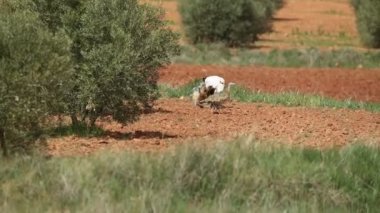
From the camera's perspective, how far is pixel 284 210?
753cm

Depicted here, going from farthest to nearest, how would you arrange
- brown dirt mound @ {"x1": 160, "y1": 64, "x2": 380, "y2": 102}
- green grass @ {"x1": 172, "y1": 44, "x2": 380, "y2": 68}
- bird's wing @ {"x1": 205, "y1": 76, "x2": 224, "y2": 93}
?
1. green grass @ {"x1": 172, "y1": 44, "x2": 380, "y2": 68}
2. brown dirt mound @ {"x1": 160, "y1": 64, "x2": 380, "y2": 102}
3. bird's wing @ {"x1": 205, "y1": 76, "x2": 224, "y2": 93}

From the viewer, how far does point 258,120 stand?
14.1 m

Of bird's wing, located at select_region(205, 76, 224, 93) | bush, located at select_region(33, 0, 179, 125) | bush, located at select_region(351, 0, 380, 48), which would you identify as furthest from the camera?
bush, located at select_region(351, 0, 380, 48)

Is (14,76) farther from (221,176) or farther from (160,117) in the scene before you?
(160,117)

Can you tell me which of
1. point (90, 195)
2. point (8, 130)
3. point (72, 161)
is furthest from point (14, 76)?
point (90, 195)

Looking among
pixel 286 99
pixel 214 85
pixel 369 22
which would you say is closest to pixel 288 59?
pixel 286 99

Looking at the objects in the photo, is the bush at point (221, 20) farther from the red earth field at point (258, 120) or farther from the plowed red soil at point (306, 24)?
the red earth field at point (258, 120)

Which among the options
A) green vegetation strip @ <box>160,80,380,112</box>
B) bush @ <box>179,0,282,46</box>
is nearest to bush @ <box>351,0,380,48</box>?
bush @ <box>179,0,282,46</box>

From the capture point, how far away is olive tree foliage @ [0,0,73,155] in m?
9.14

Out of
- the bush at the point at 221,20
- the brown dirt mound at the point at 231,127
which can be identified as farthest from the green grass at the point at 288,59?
the brown dirt mound at the point at 231,127

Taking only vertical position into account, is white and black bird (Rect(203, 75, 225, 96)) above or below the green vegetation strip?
above

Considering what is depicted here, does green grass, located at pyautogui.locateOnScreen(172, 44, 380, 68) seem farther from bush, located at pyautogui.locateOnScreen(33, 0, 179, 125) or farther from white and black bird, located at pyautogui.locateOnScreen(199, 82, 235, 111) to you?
bush, located at pyautogui.locateOnScreen(33, 0, 179, 125)

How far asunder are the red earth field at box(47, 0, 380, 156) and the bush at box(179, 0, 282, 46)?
1491 cm

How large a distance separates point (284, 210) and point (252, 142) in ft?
5.17
